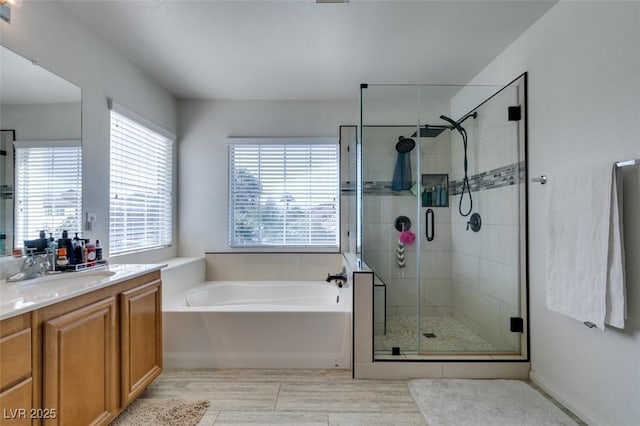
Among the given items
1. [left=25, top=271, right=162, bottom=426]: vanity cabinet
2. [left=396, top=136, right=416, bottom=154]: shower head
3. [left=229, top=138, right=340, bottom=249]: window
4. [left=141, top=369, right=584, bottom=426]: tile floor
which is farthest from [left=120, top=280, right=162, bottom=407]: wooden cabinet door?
[left=396, top=136, right=416, bottom=154]: shower head

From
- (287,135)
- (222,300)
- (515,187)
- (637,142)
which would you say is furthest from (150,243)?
(637,142)

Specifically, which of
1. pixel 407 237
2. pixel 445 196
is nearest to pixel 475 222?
pixel 445 196

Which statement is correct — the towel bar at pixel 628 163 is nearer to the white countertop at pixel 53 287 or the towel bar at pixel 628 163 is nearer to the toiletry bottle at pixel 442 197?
the toiletry bottle at pixel 442 197

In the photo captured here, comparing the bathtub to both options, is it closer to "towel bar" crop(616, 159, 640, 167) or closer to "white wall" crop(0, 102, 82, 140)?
"white wall" crop(0, 102, 82, 140)

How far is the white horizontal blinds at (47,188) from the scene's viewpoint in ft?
5.67

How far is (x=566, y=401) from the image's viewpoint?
6.17 ft

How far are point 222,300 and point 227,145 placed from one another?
70.3 inches

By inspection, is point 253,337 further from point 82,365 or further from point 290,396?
point 82,365

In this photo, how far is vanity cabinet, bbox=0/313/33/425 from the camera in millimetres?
1062

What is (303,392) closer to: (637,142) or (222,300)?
(222,300)

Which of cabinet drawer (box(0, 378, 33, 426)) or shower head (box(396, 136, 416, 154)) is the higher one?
shower head (box(396, 136, 416, 154))

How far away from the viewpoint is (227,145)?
361cm

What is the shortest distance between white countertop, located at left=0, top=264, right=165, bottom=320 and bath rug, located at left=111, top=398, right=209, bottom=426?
32.7 inches

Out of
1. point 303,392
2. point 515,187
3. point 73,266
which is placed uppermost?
point 515,187
